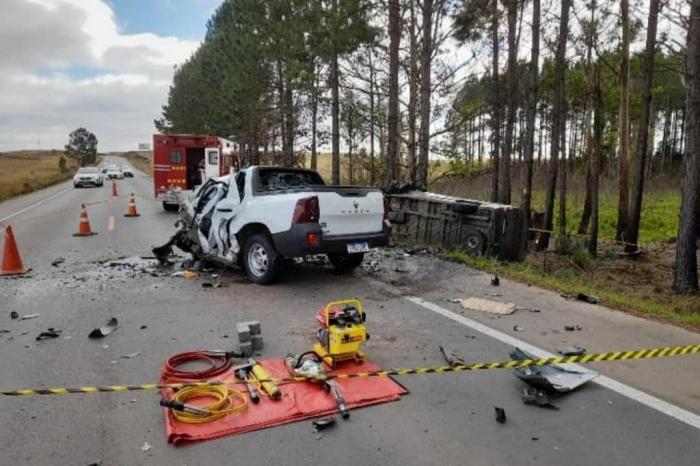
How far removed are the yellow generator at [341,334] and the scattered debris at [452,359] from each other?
0.76m

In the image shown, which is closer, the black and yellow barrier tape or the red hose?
the black and yellow barrier tape

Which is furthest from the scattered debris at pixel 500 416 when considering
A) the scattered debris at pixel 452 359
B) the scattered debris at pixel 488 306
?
the scattered debris at pixel 488 306

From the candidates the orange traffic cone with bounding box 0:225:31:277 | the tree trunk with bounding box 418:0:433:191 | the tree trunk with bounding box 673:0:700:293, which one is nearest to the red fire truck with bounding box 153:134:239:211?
the tree trunk with bounding box 418:0:433:191

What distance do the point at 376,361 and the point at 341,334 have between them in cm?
61

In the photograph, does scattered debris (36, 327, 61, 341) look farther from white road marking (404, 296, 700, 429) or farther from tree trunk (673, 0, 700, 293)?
tree trunk (673, 0, 700, 293)

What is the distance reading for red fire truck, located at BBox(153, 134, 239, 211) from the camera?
67.5 feet

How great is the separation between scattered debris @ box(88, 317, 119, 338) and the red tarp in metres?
1.66

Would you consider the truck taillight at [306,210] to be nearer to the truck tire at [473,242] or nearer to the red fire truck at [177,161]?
the truck tire at [473,242]

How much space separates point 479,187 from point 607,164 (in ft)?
80.3

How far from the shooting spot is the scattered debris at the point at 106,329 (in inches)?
217

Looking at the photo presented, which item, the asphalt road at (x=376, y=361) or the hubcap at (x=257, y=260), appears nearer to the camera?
the asphalt road at (x=376, y=361)

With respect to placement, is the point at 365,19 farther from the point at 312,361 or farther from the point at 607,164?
the point at 607,164

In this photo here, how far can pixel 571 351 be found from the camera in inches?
193

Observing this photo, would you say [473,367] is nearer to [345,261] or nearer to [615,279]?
[345,261]
